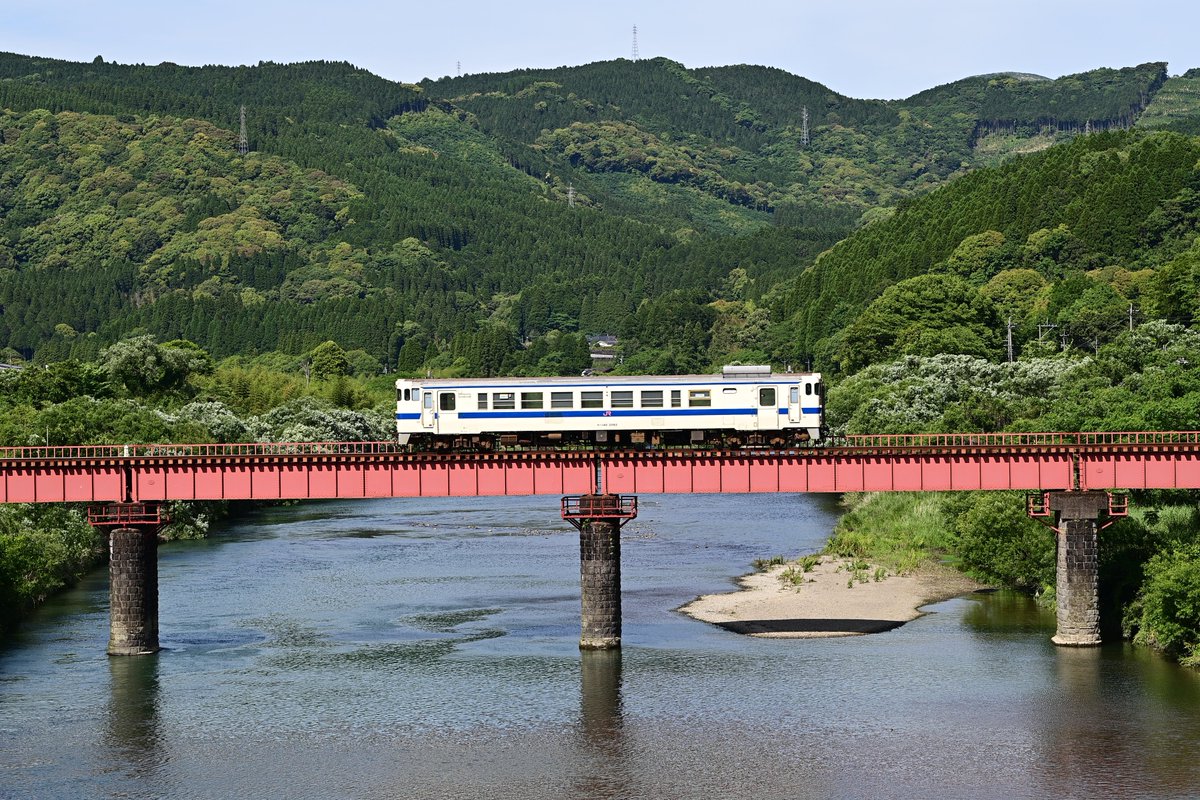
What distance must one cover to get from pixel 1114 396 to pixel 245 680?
59481mm

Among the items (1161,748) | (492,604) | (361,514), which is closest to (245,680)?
(492,604)

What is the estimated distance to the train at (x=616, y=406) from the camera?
7912 cm

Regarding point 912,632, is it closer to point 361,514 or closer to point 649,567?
point 649,567

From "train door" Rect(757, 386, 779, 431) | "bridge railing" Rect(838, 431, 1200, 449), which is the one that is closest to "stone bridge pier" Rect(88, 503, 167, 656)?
"train door" Rect(757, 386, 779, 431)

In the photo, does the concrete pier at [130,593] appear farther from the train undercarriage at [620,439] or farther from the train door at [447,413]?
the train door at [447,413]

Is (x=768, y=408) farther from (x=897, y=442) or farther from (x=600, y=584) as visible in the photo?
(x=897, y=442)

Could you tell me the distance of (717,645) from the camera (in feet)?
260

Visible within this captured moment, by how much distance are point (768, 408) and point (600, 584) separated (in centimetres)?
1182

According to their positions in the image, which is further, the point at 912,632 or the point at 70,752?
the point at 912,632

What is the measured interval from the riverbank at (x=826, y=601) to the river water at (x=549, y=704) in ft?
6.49

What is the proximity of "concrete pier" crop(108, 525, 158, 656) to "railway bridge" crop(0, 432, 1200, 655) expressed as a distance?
0.07 metres

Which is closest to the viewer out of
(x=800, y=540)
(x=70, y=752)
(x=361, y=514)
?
(x=70, y=752)

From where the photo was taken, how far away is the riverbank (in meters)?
84.6

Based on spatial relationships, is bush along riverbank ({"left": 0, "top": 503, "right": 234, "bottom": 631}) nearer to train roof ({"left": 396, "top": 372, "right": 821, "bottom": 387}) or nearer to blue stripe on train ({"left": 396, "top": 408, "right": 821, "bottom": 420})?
train roof ({"left": 396, "top": 372, "right": 821, "bottom": 387})
